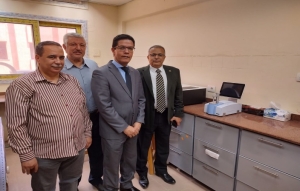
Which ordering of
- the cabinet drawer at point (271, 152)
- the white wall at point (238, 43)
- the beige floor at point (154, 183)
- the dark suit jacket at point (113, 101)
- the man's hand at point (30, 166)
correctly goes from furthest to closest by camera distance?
the beige floor at point (154, 183)
the white wall at point (238, 43)
the dark suit jacket at point (113, 101)
the cabinet drawer at point (271, 152)
the man's hand at point (30, 166)

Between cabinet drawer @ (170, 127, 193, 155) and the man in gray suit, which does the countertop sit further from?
the man in gray suit

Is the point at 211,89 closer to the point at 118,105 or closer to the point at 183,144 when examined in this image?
the point at 183,144

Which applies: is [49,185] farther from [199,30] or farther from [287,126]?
[199,30]

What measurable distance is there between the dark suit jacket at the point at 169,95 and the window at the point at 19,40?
2.38m

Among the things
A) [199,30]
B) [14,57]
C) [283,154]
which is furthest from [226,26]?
[14,57]

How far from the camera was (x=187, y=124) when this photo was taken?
228 cm

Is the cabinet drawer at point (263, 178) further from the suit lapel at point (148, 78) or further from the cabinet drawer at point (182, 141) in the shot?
the suit lapel at point (148, 78)

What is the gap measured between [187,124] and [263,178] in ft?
2.91

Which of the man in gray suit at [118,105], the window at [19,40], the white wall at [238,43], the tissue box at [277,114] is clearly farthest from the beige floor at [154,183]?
the window at [19,40]

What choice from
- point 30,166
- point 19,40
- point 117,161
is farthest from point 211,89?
point 19,40

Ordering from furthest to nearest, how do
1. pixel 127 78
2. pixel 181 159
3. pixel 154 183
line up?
pixel 181 159 → pixel 154 183 → pixel 127 78

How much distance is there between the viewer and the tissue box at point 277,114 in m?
1.91

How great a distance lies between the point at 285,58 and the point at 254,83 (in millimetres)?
386

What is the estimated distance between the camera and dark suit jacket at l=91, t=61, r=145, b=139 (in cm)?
162
